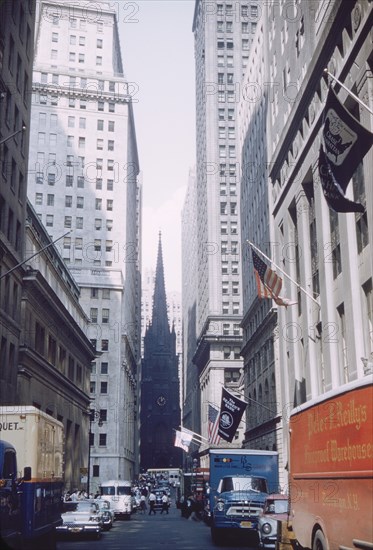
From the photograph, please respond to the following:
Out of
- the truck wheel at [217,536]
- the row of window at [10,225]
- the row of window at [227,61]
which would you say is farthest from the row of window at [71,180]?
the truck wheel at [217,536]

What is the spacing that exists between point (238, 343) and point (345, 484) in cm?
10466

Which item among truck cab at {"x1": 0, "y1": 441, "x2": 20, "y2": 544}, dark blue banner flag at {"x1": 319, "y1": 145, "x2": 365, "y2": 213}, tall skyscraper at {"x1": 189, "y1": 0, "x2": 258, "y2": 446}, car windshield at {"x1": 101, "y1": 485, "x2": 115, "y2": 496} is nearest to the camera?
truck cab at {"x1": 0, "y1": 441, "x2": 20, "y2": 544}

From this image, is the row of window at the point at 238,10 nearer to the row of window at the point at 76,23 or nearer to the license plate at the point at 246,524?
the row of window at the point at 76,23

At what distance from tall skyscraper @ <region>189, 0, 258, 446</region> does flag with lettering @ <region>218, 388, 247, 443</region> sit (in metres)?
69.8

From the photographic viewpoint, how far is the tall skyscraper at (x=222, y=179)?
117m

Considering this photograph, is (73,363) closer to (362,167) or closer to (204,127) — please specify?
(362,167)

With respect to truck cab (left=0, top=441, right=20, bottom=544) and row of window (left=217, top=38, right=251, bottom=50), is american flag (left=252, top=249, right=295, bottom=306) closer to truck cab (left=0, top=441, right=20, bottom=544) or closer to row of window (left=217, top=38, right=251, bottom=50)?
truck cab (left=0, top=441, right=20, bottom=544)

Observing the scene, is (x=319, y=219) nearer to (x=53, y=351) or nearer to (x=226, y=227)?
(x=53, y=351)

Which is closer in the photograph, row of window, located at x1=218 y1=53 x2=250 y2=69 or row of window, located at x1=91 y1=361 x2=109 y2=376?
row of window, located at x1=91 y1=361 x2=109 y2=376

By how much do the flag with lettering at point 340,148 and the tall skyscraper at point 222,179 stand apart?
9690cm

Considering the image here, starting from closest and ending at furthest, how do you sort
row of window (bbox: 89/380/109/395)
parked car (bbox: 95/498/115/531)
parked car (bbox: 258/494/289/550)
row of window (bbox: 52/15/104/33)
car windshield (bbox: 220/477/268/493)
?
parked car (bbox: 258/494/289/550) < car windshield (bbox: 220/477/268/493) < parked car (bbox: 95/498/115/531) < row of window (bbox: 89/380/109/395) < row of window (bbox: 52/15/104/33)

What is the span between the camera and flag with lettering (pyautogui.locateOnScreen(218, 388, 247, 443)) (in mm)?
44812

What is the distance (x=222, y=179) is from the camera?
120438 mm

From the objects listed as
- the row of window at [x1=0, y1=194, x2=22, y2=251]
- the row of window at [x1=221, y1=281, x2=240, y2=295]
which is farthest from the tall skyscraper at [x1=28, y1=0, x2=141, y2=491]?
the row of window at [x1=0, y1=194, x2=22, y2=251]
